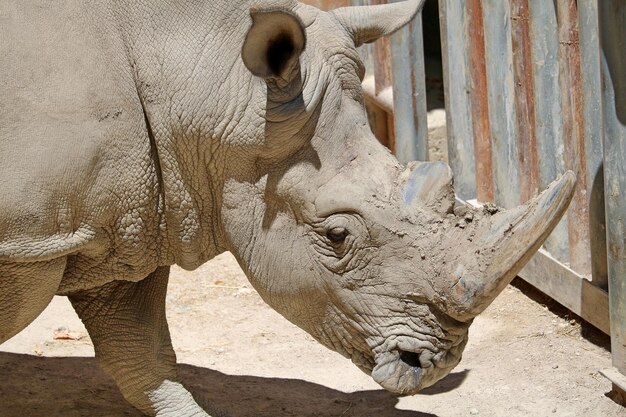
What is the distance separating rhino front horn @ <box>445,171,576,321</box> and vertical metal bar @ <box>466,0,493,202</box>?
10.9ft

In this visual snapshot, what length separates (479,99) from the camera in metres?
7.78

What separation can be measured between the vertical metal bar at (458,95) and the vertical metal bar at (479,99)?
0.38 feet

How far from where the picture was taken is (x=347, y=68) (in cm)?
484

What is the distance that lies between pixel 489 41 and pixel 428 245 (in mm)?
3181

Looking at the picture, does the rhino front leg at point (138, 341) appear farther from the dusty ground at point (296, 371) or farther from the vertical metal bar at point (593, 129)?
the vertical metal bar at point (593, 129)

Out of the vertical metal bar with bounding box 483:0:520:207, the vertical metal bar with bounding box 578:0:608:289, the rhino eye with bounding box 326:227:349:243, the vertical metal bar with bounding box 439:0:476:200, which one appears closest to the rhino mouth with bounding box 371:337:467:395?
the rhino eye with bounding box 326:227:349:243

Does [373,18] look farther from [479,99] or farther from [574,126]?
[479,99]

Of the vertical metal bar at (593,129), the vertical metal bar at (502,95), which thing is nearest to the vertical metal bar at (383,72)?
the vertical metal bar at (502,95)

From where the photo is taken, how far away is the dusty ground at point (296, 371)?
609cm

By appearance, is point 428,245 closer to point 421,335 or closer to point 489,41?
point 421,335

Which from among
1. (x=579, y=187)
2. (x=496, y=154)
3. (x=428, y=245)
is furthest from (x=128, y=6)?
(x=496, y=154)

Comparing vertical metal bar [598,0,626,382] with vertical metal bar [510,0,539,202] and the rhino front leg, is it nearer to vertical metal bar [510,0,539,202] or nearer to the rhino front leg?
vertical metal bar [510,0,539,202]

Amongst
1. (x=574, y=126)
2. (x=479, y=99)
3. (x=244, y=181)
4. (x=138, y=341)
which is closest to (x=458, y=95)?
(x=479, y=99)

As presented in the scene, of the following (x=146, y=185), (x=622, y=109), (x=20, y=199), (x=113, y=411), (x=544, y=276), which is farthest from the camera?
(x=544, y=276)
